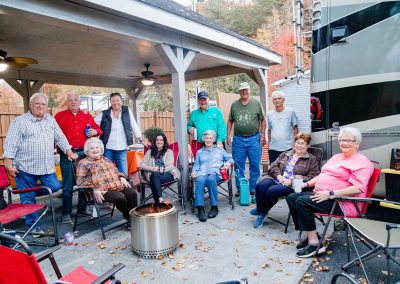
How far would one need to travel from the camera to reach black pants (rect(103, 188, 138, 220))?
3.38 meters

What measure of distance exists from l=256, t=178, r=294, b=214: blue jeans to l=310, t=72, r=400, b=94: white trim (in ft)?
3.46

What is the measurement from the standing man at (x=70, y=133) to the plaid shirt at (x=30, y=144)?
41 cm

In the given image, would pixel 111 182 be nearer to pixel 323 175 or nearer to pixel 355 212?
pixel 323 175

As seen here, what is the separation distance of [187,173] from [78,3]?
2.62 m

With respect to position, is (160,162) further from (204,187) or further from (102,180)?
(102,180)

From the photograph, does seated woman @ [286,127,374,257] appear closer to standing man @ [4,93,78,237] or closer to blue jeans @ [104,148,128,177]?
blue jeans @ [104,148,128,177]

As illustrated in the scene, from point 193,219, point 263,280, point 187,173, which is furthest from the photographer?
point 187,173

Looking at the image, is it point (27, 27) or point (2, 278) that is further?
point (27, 27)

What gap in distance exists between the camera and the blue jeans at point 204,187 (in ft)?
12.6

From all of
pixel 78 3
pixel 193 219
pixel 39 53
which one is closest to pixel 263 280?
pixel 193 219

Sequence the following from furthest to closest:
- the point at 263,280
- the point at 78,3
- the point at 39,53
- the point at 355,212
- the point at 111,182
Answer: the point at 39,53 < the point at 111,182 < the point at 78,3 < the point at 355,212 < the point at 263,280

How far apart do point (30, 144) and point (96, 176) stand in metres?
0.76

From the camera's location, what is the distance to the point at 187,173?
4.65 meters

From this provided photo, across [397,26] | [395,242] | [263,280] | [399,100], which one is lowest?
[263,280]
